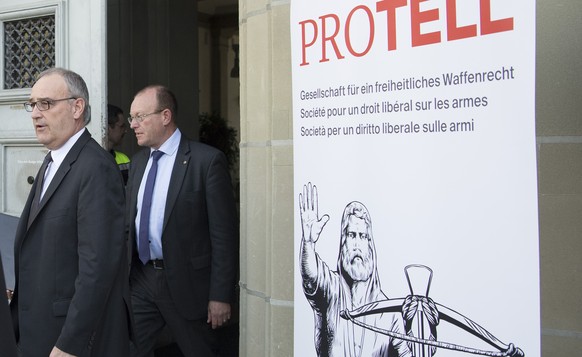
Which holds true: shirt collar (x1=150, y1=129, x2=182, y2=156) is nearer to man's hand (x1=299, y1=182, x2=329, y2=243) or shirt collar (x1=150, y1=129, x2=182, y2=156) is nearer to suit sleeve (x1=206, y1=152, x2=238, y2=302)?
suit sleeve (x1=206, y1=152, x2=238, y2=302)

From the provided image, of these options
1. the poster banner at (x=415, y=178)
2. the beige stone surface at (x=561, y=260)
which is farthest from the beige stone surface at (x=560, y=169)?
the poster banner at (x=415, y=178)

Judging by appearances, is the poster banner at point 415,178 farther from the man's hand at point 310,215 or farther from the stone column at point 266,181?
the stone column at point 266,181

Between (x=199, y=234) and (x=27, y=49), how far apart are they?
2167 millimetres

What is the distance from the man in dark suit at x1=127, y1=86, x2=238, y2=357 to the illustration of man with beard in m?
1.20

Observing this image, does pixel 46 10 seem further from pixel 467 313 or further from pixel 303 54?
pixel 467 313

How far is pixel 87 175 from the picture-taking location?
282cm

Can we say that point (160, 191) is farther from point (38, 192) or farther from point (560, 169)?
point (560, 169)

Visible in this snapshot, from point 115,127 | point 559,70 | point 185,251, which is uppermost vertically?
point 115,127

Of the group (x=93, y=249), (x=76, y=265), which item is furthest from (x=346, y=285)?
(x=76, y=265)

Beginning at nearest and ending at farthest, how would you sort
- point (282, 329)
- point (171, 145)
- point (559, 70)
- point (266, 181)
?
point (559, 70)
point (282, 329)
point (266, 181)
point (171, 145)

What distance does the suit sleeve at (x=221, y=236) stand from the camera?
3945mm

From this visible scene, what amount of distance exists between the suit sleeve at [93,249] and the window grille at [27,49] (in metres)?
2.41

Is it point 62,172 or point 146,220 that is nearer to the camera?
point 62,172

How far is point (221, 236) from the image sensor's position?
394 centimetres
